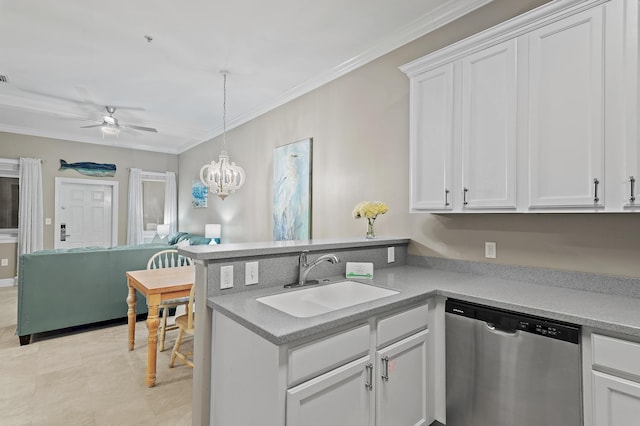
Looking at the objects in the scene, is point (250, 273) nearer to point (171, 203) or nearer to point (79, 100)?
point (79, 100)

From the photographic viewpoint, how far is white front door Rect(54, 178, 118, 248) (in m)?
6.12

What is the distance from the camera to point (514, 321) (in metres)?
1.52

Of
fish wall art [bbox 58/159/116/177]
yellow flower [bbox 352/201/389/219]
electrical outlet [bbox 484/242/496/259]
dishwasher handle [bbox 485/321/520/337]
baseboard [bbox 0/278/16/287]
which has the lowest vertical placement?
baseboard [bbox 0/278/16/287]

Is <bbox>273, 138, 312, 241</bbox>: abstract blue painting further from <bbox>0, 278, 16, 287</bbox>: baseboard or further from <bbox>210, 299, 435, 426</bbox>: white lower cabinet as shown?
<bbox>0, 278, 16, 287</bbox>: baseboard

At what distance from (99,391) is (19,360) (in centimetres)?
110

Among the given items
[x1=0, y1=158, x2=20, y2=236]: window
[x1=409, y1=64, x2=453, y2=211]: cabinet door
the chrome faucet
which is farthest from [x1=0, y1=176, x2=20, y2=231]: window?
[x1=409, y1=64, x2=453, y2=211]: cabinet door

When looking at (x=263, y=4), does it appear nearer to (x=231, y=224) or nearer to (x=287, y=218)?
(x=287, y=218)

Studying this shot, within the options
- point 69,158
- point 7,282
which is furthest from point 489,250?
point 7,282

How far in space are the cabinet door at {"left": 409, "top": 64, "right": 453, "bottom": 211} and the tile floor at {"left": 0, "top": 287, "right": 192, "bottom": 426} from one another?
2129 mm

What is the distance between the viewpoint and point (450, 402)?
176 cm

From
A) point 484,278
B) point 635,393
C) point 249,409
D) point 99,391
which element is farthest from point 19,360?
point 635,393

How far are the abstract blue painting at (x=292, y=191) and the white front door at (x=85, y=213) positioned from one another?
436 centimetres

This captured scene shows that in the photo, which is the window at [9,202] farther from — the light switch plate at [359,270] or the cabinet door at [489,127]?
the cabinet door at [489,127]

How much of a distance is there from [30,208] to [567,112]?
7548mm
